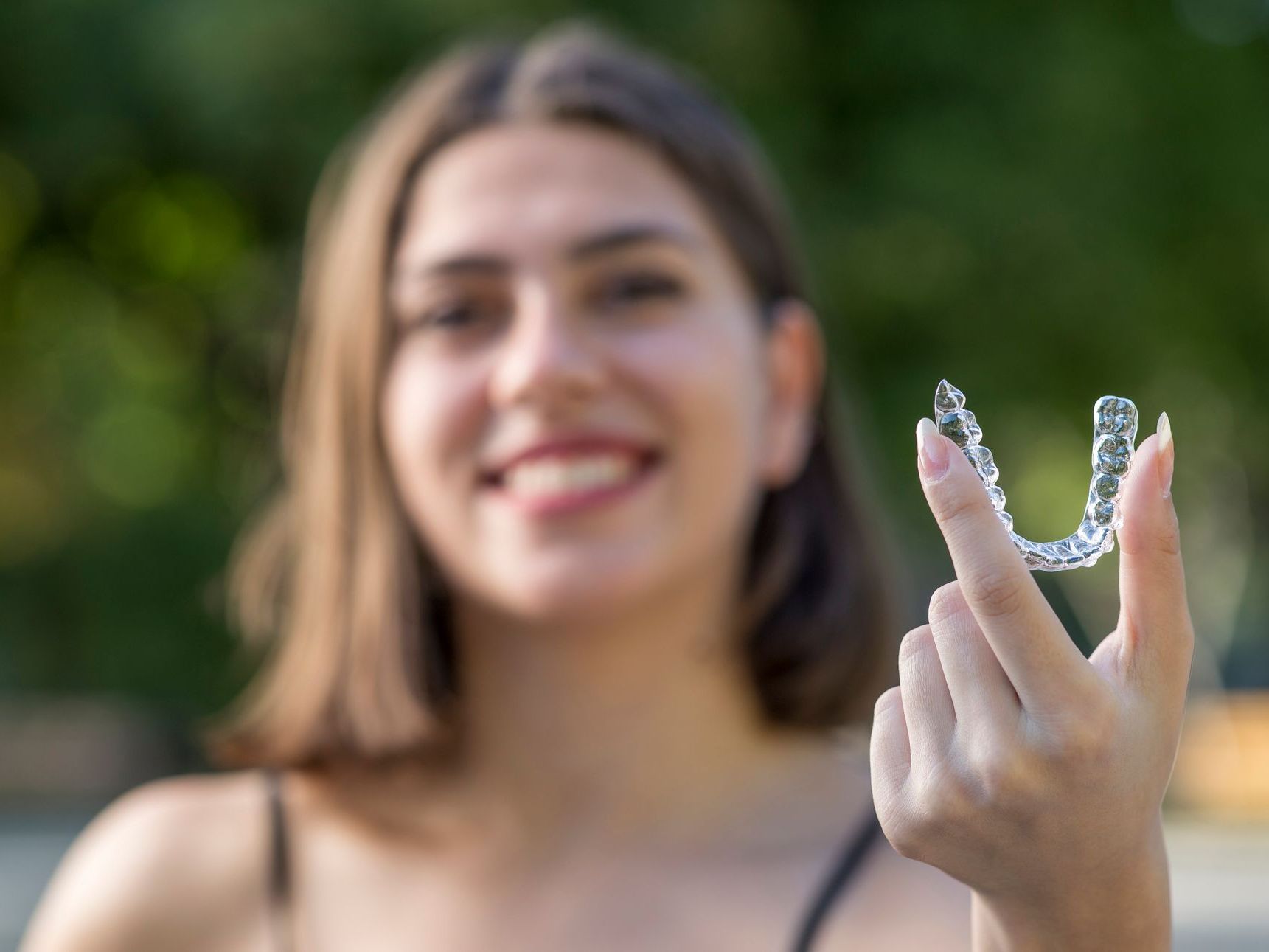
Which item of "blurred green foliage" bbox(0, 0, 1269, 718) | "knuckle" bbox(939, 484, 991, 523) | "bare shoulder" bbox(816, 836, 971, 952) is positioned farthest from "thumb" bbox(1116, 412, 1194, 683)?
"blurred green foliage" bbox(0, 0, 1269, 718)

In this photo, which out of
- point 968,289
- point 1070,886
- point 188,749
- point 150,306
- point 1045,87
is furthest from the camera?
point 188,749

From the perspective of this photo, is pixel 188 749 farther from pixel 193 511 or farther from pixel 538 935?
pixel 538 935

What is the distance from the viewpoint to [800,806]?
1976 mm

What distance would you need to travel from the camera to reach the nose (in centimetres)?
185

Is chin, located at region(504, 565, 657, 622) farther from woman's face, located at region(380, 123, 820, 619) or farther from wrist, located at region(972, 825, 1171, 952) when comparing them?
wrist, located at region(972, 825, 1171, 952)

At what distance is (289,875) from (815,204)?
16.6ft

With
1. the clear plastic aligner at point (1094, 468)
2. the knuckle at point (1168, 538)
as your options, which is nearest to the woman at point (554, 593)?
the clear plastic aligner at point (1094, 468)

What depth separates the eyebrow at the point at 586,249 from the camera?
1.92m

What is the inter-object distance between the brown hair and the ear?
0.18 feet

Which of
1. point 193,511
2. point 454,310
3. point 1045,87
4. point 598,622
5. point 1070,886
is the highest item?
point 1045,87

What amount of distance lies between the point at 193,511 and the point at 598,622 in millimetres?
6887

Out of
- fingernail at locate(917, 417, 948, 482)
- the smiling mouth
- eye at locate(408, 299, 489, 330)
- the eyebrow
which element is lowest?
fingernail at locate(917, 417, 948, 482)

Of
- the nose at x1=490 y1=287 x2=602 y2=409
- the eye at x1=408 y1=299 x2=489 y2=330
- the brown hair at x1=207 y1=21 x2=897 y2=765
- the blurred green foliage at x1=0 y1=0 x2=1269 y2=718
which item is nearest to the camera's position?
the nose at x1=490 y1=287 x2=602 y2=409

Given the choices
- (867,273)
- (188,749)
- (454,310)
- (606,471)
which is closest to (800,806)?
(606,471)
